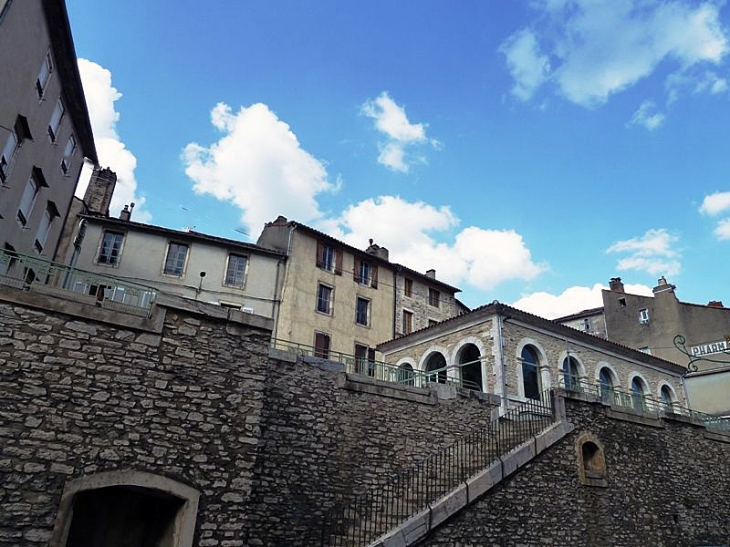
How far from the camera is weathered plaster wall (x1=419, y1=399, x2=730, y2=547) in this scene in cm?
977

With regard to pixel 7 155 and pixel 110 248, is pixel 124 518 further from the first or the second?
pixel 110 248

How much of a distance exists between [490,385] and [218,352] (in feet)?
34.5

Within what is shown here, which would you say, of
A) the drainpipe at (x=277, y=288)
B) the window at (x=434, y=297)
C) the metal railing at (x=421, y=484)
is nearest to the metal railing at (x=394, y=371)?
the metal railing at (x=421, y=484)

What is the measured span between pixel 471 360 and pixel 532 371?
198cm

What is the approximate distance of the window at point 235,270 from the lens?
21859 mm

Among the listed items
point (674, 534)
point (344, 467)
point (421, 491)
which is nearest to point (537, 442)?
point (421, 491)

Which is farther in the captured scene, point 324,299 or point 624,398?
point 324,299

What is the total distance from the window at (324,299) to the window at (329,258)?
97 cm

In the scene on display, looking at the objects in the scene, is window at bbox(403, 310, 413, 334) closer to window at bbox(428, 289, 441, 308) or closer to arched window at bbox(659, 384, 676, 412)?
window at bbox(428, 289, 441, 308)

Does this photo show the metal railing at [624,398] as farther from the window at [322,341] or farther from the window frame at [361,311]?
the window frame at [361,311]

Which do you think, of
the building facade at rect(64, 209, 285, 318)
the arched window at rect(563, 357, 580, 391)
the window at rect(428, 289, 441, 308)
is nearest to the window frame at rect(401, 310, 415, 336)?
the window at rect(428, 289, 441, 308)

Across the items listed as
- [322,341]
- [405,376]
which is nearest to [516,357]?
[405,376]

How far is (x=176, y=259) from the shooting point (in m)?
21.4

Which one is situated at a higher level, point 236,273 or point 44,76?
point 44,76
